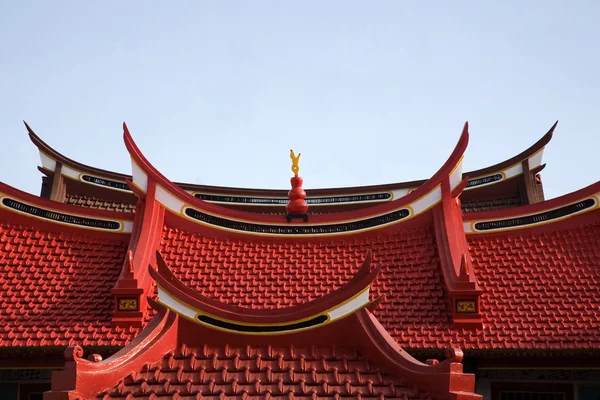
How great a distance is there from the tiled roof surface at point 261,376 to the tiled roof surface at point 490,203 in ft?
36.0

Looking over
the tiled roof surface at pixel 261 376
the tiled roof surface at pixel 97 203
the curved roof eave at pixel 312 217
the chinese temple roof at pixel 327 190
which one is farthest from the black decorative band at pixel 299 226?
the tiled roof surface at pixel 97 203

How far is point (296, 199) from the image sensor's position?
40.0 feet

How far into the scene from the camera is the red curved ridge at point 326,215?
38.3ft

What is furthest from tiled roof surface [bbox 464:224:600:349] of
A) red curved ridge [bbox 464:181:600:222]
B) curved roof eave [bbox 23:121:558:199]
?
curved roof eave [bbox 23:121:558:199]

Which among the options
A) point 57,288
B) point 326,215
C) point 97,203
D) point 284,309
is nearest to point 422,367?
point 284,309

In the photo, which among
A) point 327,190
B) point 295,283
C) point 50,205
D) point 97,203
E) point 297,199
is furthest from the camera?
point 327,190

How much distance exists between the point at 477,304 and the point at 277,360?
407cm

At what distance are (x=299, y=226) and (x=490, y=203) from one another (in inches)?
275

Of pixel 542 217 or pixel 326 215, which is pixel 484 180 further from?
pixel 326 215

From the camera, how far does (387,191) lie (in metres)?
17.2

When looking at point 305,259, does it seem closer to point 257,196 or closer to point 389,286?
point 389,286

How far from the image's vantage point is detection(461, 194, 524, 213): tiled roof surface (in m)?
17.0

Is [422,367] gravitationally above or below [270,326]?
below

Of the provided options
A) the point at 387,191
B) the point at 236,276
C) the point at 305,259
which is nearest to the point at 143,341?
the point at 236,276
